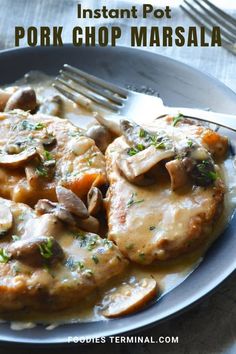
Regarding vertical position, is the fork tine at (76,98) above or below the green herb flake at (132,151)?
below

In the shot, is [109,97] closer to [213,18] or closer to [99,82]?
[99,82]

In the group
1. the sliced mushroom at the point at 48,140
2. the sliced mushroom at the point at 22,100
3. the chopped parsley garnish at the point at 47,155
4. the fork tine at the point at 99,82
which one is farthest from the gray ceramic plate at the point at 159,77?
the chopped parsley garnish at the point at 47,155

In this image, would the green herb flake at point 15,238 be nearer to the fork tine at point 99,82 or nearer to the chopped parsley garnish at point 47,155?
the chopped parsley garnish at point 47,155

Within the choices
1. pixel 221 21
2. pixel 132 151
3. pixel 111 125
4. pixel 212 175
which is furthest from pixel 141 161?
pixel 221 21

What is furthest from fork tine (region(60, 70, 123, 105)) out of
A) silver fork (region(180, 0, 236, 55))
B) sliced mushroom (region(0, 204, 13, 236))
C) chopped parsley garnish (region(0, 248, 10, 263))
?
chopped parsley garnish (region(0, 248, 10, 263))

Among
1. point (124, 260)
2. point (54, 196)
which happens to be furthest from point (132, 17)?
point (124, 260)

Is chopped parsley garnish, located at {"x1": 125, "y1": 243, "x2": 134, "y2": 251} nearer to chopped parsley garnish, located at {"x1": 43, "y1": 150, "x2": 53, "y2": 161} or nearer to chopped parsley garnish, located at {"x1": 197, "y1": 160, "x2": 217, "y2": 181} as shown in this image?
chopped parsley garnish, located at {"x1": 197, "y1": 160, "x2": 217, "y2": 181}
